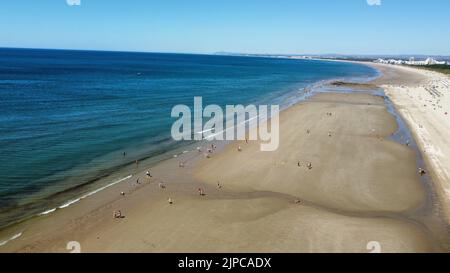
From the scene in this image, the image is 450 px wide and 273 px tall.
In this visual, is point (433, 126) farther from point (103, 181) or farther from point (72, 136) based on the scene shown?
point (72, 136)

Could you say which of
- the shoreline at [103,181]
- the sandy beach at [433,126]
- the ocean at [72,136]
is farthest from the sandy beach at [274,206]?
the ocean at [72,136]

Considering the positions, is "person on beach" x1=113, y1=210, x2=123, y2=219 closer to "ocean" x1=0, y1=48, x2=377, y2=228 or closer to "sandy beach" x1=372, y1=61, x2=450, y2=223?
"ocean" x1=0, y1=48, x2=377, y2=228

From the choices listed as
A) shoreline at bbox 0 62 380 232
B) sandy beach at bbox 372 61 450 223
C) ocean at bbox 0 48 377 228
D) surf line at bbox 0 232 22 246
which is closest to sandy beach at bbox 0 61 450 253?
sandy beach at bbox 372 61 450 223

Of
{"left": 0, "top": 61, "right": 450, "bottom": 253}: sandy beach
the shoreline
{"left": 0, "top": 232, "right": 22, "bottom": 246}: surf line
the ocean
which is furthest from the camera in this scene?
the ocean

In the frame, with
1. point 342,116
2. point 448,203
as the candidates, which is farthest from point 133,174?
point 342,116

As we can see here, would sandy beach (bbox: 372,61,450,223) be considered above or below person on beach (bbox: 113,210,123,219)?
above

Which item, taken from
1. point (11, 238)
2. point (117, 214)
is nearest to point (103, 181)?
point (117, 214)

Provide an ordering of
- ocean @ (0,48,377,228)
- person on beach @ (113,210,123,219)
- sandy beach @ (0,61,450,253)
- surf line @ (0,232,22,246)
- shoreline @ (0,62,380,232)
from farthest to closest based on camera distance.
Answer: ocean @ (0,48,377,228)
shoreline @ (0,62,380,232)
person on beach @ (113,210,123,219)
sandy beach @ (0,61,450,253)
surf line @ (0,232,22,246)
